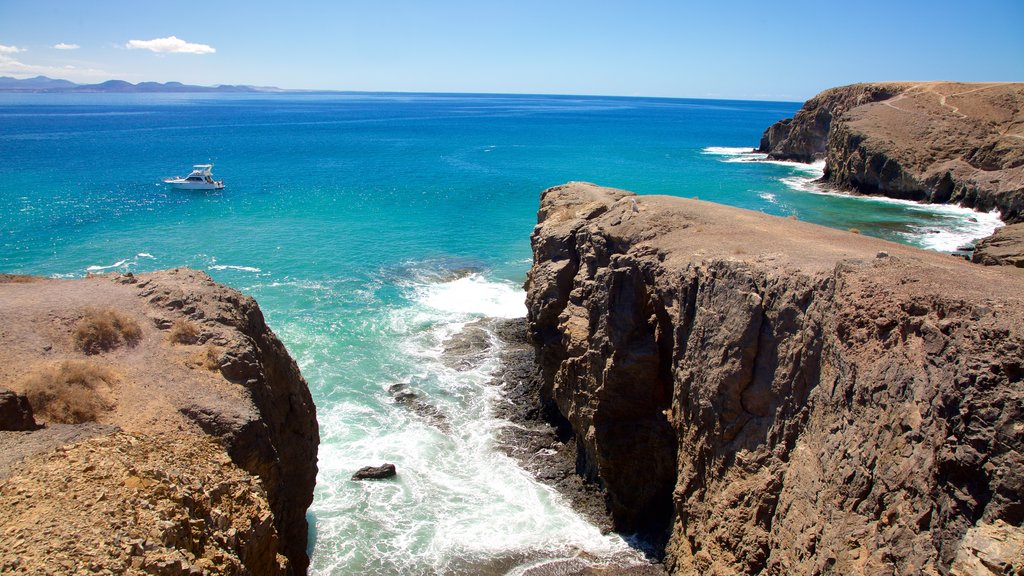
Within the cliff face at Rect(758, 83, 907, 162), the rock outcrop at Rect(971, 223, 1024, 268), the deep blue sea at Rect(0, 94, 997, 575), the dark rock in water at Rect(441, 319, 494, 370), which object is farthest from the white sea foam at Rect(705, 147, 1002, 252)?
the dark rock in water at Rect(441, 319, 494, 370)

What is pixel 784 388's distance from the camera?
15023mm

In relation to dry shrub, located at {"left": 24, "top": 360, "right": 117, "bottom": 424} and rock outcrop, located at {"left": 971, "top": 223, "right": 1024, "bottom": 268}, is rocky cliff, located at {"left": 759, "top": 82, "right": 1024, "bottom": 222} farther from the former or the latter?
dry shrub, located at {"left": 24, "top": 360, "right": 117, "bottom": 424}

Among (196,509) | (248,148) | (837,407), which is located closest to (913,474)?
Result: (837,407)

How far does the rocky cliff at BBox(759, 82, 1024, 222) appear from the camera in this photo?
57.6 m

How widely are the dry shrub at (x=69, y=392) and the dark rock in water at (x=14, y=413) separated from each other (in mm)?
517

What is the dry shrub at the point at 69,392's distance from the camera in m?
12.9

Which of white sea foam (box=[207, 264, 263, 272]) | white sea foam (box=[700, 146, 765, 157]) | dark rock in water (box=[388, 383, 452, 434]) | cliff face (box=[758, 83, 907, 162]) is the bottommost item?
dark rock in water (box=[388, 383, 452, 434])

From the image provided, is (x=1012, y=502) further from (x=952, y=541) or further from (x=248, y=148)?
(x=248, y=148)

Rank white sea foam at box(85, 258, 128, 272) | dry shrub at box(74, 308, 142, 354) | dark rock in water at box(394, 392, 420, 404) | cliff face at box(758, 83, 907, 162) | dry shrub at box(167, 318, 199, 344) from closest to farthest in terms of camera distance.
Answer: dry shrub at box(74, 308, 142, 354) < dry shrub at box(167, 318, 199, 344) < dark rock in water at box(394, 392, 420, 404) < white sea foam at box(85, 258, 128, 272) < cliff face at box(758, 83, 907, 162)

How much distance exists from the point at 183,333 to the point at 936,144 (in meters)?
72.0

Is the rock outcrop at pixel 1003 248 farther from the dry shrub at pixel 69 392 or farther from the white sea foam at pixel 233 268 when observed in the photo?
the white sea foam at pixel 233 268

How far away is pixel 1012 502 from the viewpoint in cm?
956

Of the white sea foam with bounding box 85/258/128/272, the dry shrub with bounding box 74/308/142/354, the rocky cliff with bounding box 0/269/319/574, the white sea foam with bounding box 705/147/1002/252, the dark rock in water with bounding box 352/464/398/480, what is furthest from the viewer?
the white sea foam with bounding box 705/147/1002/252

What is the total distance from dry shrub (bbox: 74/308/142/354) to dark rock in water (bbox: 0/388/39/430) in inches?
128
